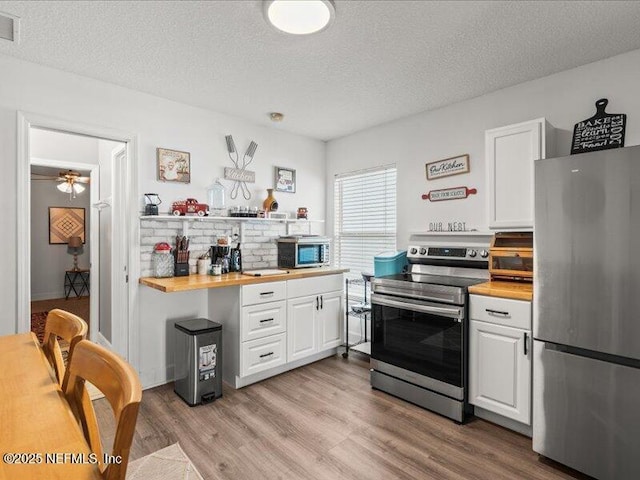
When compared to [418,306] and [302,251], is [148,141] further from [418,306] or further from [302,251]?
[418,306]

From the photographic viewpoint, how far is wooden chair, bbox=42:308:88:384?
1.28m

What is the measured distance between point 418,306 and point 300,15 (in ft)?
6.77

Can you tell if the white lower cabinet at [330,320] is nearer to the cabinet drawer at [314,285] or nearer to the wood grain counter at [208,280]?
the cabinet drawer at [314,285]

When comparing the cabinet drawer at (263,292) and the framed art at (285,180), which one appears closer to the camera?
the cabinet drawer at (263,292)

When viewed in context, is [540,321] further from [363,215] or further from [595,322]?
[363,215]

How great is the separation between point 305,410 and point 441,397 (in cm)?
99

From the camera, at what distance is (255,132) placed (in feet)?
12.5

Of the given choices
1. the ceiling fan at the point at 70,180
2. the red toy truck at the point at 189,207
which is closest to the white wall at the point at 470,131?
the red toy truck at the point at 189,207

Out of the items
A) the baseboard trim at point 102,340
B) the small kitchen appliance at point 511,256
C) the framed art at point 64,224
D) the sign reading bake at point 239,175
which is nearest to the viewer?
the small kitchen appliance at point 511,256

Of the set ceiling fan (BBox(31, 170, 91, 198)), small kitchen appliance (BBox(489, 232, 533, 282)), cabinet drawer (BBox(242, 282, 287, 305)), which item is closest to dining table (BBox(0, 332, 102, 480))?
cabinet drawer (BBox(242, 282, 287, 305))

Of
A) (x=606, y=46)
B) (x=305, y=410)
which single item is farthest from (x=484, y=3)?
(x=305, y=410)

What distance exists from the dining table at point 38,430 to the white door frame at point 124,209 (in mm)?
1575

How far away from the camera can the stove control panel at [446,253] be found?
3.02m

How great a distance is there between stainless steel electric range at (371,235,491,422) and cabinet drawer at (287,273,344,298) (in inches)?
27.0
